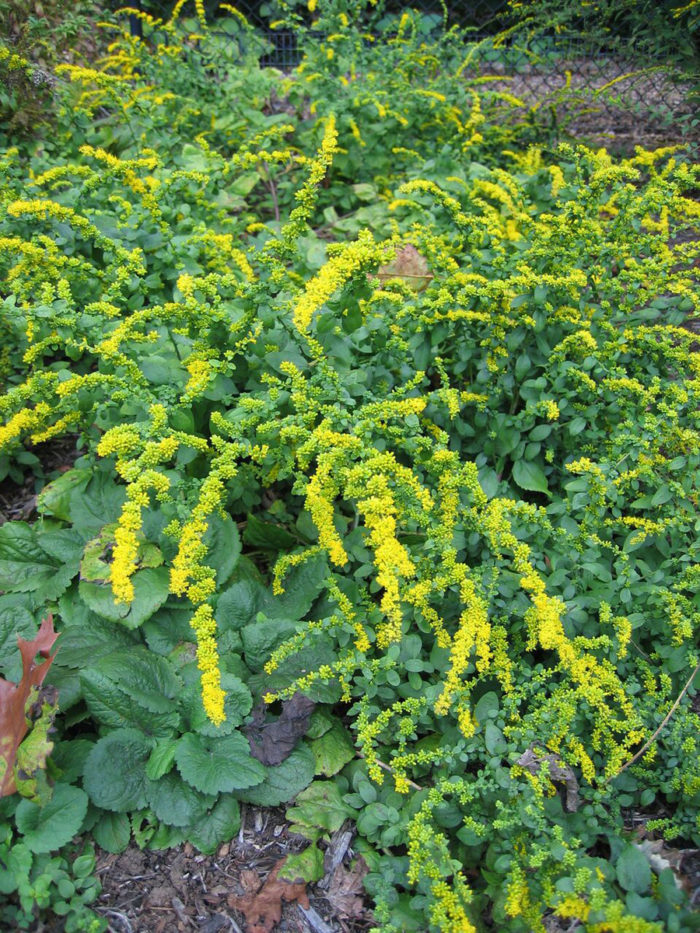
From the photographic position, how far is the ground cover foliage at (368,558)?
2121mm

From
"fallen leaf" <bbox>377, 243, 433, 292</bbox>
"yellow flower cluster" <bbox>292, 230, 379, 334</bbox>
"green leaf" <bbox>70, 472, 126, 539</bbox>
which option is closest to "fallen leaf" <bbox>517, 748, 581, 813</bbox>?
"yellow flower cluster" <bbox>292, 230, 379, 334</bbox>

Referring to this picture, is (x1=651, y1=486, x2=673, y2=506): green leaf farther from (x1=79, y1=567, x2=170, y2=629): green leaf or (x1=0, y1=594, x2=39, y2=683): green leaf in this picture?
(x1=0, y1=594, x2=39, y2=683): green leaf

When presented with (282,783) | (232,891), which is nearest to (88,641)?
(282,783)

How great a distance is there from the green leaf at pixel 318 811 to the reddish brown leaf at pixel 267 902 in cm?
15

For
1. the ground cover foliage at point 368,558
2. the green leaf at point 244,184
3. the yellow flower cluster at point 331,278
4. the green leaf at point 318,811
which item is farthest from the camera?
the green leaf at point 244,184

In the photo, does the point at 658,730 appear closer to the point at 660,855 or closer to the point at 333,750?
the point at 660,855

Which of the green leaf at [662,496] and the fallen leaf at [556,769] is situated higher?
the green leaf at [662,496]

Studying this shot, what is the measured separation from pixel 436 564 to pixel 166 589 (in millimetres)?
947

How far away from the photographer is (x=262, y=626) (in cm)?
249

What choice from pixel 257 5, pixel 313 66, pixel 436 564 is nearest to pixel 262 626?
Answer: pixel 436 564

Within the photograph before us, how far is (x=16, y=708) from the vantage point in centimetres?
208

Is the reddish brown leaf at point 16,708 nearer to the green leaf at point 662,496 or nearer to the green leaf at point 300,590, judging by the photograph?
the green leaf at point 300,590

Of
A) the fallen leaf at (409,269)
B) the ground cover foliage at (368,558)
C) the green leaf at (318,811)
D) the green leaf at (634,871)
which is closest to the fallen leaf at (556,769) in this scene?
the ground cover foliage at (368,558)

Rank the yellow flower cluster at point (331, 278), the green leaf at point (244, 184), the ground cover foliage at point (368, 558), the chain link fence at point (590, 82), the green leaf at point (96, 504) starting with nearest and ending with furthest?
the ground cover foliage at point (368, 558) < the yellow flower cluster at point (331, 278) < the green leaf at point (96, 504) < the green leaf at point (244, 184) < the chain link fence at point (590, 82)
